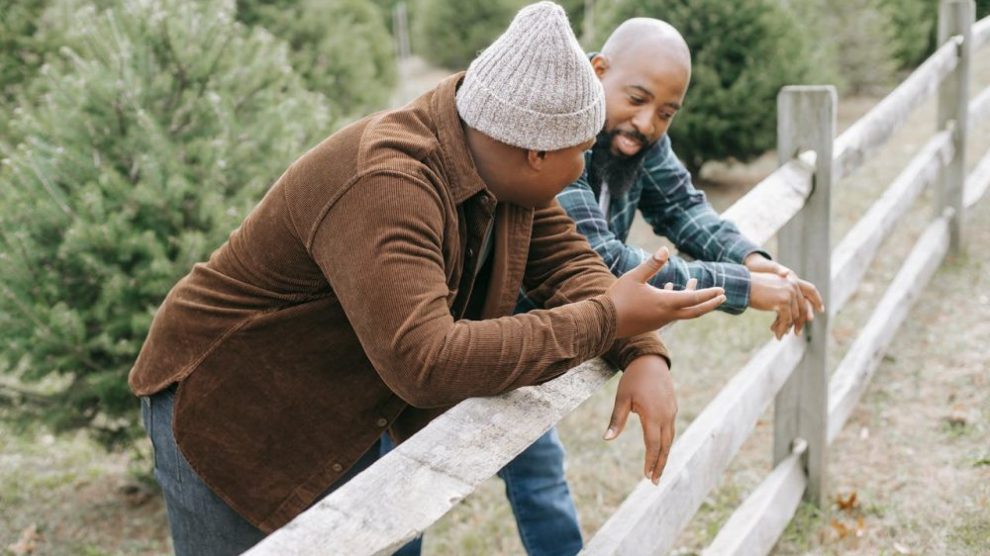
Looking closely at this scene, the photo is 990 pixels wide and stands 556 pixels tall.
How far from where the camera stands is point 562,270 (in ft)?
6.99

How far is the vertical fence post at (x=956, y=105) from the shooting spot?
6129 millimetres

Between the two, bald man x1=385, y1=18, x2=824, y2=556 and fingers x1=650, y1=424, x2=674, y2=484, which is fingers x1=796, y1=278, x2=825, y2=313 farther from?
fingers x1=650, y1=424, x2=674, y2=484

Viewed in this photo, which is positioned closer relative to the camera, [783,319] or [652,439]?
[652,439]

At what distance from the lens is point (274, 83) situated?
433 centimetres

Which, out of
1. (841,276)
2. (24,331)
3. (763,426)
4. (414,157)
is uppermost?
(414,157)

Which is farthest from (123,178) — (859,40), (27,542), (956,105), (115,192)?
(859,40)

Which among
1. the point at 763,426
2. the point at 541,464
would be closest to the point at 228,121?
the point at 541,464

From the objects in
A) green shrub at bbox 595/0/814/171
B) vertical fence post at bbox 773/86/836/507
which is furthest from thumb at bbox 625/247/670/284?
green shrub at bbox 595/0/814/171

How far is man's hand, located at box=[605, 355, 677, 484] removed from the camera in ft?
6.48

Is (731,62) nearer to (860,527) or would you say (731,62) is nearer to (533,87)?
(860,527)

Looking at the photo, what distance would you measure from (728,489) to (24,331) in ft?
9.07

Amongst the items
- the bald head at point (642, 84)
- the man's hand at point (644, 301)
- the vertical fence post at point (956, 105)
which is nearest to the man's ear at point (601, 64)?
the bald head at point (642, 84)

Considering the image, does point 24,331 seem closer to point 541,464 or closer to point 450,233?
point 541,464

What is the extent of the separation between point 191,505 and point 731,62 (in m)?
6.84
